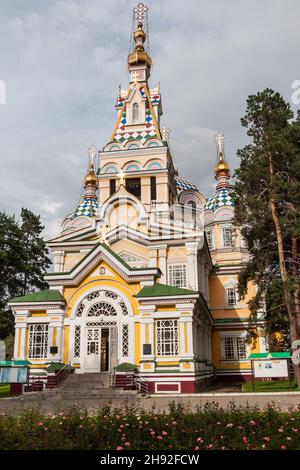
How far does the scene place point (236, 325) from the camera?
28.9 metres

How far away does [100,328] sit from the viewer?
19812mm

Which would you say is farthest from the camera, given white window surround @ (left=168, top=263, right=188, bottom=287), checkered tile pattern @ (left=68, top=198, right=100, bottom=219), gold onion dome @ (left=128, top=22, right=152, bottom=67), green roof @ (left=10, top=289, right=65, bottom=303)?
gold onion dome @ (left=128, top=22, right=152, bottom=67)

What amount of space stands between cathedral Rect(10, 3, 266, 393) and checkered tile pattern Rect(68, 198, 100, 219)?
9 cm

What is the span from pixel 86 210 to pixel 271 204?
18909mm

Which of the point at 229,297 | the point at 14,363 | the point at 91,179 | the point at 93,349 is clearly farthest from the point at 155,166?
the point at 14,363

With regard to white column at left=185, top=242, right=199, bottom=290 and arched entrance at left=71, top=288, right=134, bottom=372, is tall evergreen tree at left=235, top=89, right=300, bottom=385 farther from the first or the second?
arched entrance at left=71, top=288, right=134, bottom=372

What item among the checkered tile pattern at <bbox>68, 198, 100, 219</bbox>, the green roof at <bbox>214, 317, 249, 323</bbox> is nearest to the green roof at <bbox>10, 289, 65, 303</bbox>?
the green roof at <bbox>214, 317, 249, 323</bbox>

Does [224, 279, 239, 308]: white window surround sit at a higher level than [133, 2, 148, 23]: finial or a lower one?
lower

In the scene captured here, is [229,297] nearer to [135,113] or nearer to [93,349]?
[93,349]

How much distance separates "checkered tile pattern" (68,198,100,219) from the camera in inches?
1406

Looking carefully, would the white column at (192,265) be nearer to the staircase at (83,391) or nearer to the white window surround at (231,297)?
the white window surround at (231,297)
